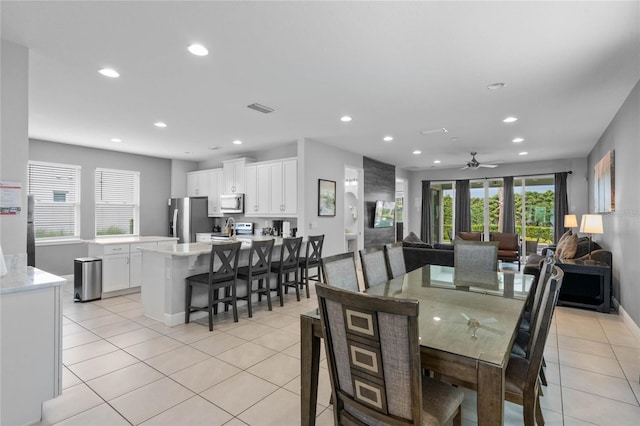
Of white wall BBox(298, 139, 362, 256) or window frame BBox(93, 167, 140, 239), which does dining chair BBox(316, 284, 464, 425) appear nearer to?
white wall BBox(298, 139, 362, 256)

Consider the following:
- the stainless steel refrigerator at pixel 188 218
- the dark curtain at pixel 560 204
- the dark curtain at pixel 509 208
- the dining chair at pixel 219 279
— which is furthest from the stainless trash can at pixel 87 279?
the dark curtain at pixel 560 204

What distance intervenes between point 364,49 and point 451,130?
3.17 m

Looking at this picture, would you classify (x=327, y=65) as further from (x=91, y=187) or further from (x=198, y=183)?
(x=91, y=187)

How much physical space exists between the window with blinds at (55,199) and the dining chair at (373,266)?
6.36m

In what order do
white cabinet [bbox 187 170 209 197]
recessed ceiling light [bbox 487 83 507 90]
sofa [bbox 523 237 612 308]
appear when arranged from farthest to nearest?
white cabinet [bbox 187 170 209 197] < sofa [bbox 523 237 612 308] < recessed ceiling light [bbox 487 83 507 90]

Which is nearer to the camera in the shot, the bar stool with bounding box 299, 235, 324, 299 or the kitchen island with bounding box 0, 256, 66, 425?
the kitchen island with bounding box 0, 256, 66, 425

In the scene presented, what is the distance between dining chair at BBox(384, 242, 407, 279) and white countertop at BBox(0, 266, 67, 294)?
2.65 m

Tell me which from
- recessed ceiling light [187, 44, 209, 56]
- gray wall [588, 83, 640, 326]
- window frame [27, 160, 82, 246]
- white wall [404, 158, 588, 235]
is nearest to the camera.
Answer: recessed ceiling light [187, 44, 209, 56]

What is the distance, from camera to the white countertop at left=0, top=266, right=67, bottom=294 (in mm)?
1980

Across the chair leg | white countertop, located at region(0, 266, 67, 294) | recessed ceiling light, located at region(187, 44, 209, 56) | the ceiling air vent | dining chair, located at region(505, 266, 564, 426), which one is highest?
the ceiling air vent

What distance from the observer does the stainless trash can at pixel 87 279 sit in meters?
4.83

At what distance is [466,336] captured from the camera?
1.61 meters

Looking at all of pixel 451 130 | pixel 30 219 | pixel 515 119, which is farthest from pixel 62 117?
pixel 515 119

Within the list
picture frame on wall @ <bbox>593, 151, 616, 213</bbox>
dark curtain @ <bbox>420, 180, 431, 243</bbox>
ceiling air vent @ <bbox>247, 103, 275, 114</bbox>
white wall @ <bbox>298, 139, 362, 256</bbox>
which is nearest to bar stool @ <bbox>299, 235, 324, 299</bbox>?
white wall @ <bbox>298, 139, 362, 256</bbox>
